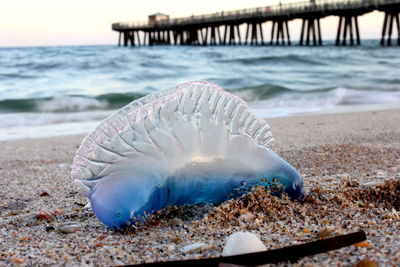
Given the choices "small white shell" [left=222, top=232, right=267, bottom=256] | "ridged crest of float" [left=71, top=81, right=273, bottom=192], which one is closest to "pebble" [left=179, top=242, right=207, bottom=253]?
"small white shell" [left=222, top=232, right=267, bottom=256]

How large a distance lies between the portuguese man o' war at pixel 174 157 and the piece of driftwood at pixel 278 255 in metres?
0.40

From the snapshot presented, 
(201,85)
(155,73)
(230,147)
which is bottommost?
(155,73)

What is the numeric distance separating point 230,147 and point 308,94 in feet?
24.6

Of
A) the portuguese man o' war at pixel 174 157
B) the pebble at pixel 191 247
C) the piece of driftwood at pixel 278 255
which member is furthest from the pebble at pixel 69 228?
the piece of driftwood at pixel 278 255

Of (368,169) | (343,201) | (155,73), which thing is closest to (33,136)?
(368,169)

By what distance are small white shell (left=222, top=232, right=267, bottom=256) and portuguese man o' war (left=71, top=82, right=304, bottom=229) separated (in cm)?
39

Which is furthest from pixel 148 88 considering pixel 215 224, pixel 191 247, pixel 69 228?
pixel 191 247

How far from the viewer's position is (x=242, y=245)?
1211 millimetres

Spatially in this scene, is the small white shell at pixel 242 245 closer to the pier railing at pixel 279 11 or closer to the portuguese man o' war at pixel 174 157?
the portuguese man o' war at pixel 174 157

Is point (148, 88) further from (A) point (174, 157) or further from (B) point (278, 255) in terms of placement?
(B) point (278, 255)

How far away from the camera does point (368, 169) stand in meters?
2.47

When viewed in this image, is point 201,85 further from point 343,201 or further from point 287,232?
point 343,201

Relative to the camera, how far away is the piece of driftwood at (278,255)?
1.14 meters

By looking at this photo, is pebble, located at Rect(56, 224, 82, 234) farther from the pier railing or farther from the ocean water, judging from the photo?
the pier railing
